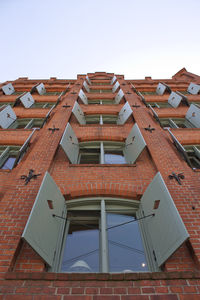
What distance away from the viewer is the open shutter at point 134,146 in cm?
552

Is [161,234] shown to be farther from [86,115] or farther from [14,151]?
[86,115]

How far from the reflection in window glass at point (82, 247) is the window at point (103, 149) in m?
A: 2.27

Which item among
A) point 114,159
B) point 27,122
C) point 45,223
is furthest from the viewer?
point 27,122

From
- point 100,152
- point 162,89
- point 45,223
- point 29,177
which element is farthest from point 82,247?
point 162,89

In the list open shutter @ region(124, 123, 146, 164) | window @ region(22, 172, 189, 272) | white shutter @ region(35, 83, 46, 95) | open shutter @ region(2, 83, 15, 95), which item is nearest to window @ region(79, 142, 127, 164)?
open shutter @ region(124, 123, 146, 164)

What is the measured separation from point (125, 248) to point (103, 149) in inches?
157

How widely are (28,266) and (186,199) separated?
11.3 feet

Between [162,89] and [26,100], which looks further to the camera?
[162,89]

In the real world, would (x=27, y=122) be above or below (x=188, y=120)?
above

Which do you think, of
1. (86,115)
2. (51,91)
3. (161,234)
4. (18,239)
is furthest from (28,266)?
(51,91)

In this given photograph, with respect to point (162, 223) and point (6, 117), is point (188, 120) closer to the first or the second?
point (162, 223)

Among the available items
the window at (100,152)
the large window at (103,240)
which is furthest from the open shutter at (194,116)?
the large window at (103,240)

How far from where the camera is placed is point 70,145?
5.95 meters

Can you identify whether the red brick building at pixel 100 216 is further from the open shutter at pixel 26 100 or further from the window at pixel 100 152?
the open shutter at pixel 26 100
